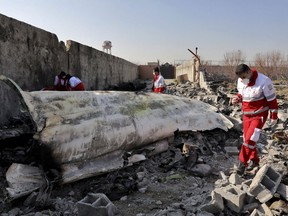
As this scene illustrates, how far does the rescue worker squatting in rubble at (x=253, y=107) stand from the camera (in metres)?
4.32

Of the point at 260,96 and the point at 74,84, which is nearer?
the point at 260,96

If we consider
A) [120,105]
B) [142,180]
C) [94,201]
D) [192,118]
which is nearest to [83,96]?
[120,105]

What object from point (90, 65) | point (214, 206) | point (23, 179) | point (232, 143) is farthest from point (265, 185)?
point (90, 65)

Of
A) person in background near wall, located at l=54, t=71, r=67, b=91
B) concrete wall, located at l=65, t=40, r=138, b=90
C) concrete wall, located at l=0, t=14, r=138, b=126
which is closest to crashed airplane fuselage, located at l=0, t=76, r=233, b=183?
concrete wall, located at l=0, t=14, r=138, b=126

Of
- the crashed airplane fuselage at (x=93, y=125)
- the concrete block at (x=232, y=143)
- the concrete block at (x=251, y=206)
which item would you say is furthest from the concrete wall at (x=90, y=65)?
the concrete block at (x=251, y=206)

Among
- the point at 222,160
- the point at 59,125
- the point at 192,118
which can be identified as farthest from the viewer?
A: the point at 192,118

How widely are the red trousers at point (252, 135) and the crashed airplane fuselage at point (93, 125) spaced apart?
4.49 ft

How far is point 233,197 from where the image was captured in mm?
3320

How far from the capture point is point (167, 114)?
218 inches

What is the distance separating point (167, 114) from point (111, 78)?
9819mm

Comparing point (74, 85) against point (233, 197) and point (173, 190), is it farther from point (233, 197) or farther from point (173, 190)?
point (233, 197)

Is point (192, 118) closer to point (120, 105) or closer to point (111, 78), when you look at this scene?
point (120, 105)

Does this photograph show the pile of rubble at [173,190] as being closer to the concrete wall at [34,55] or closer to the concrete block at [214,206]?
the concrete block at [214,206]

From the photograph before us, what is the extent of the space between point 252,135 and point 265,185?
0.85 m
